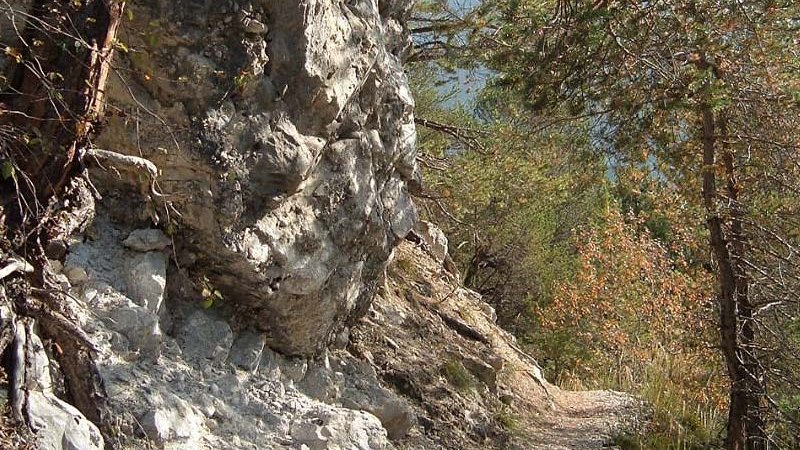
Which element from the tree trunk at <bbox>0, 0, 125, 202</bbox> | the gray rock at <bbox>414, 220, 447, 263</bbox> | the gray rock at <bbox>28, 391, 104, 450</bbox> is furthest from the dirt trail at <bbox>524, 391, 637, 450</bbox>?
the tree trunk at <bbox>0, 0, 125, 202</bbox>

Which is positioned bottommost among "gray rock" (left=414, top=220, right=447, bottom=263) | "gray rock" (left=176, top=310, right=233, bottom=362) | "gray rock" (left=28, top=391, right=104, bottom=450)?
"gray rock" (left=28, top=391, right=104, bottom=450)

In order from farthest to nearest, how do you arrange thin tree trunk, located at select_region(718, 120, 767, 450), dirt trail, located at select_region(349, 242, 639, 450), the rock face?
thin tree trunk, located at select_region(718, 120, 767, 450)
dirt trail, located at select_region(349, 242, 639, 450)
the rock face

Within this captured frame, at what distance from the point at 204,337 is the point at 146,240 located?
0.60 meters

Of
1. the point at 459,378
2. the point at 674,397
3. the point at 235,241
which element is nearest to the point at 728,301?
the point at 459,378

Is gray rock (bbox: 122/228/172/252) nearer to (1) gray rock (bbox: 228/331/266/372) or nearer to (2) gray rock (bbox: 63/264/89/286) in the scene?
(2) gray rock (bbox: 63/264/89/286)

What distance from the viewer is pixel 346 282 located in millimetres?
5406

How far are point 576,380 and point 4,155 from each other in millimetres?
10364

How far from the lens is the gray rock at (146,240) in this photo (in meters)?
4.16

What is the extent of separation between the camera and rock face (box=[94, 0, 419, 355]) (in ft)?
14.0

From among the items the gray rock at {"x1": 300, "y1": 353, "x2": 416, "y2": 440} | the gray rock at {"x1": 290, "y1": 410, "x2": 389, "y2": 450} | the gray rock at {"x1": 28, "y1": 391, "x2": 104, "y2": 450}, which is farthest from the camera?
the gray rock at {"x1": 300, "y1": 353, "x2": 416, "y2": 440}

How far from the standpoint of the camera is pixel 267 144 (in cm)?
456

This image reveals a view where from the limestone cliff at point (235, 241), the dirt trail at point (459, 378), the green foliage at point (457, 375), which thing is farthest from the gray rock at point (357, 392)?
the green foliage at point (457, 375)

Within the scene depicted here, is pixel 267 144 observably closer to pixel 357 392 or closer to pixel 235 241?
pixel 235 241

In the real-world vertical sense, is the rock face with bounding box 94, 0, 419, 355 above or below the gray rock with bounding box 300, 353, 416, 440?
above
